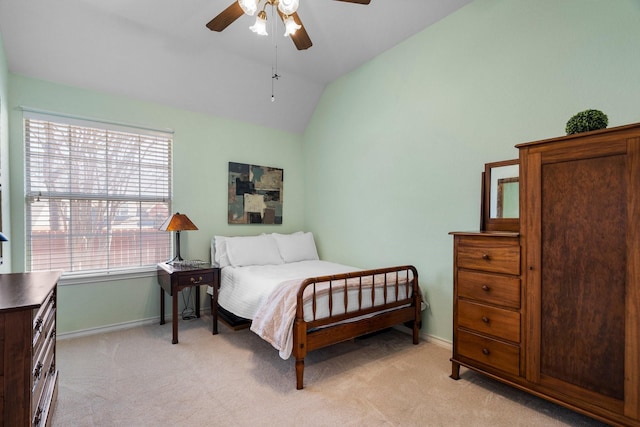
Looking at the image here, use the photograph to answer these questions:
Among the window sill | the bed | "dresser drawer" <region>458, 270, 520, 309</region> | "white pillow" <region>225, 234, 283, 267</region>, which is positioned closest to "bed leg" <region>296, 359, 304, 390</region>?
the bed

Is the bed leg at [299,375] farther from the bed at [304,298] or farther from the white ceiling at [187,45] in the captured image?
the white ceiling at [187,45]

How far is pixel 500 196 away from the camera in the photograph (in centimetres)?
250

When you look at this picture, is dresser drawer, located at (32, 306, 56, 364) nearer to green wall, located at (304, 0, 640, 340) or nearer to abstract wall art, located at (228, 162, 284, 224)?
abstract wall art, located at (228, 162, 284, 224)

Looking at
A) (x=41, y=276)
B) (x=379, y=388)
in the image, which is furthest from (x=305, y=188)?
(x=41, y=276)

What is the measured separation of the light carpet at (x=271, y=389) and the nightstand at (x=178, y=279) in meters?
0.39

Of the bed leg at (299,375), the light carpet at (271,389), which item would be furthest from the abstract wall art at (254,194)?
the bed leg at (299,375)

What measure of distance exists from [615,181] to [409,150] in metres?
1.80

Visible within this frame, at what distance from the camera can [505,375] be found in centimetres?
203

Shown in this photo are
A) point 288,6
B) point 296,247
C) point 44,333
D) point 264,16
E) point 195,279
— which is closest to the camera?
point 44,333

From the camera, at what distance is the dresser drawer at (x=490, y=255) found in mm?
1993

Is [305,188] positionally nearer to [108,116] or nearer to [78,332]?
[108,116]

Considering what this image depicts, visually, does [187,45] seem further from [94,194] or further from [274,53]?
[94,194]

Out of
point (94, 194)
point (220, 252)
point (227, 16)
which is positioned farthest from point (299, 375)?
point (94, 194)

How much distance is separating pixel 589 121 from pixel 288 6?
1.78 metres
